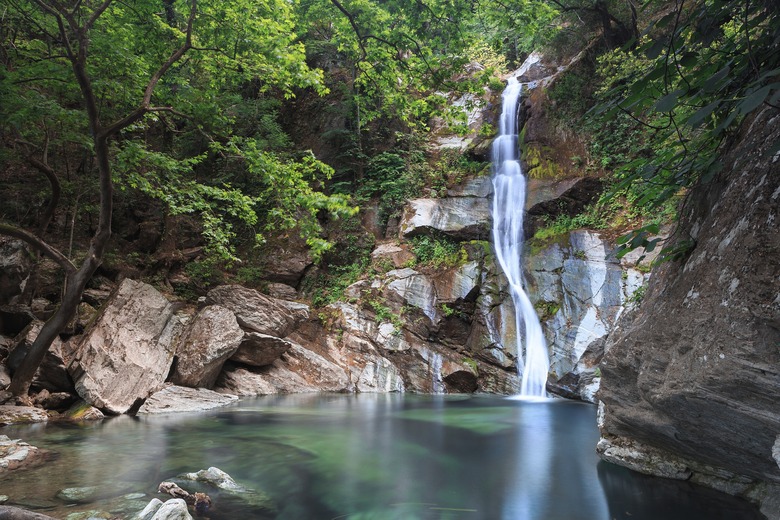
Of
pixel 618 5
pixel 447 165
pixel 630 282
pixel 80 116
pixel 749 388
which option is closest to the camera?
pixel 749 388

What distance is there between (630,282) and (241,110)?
603 inches

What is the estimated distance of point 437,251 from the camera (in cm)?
1589

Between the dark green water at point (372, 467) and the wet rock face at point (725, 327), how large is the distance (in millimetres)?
1078

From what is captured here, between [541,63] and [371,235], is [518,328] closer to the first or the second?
[371,235]

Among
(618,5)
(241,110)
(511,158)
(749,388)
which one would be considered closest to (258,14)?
(749,388)

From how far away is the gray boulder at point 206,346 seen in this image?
1084 cm

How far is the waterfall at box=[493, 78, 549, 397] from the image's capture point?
41.8 ft

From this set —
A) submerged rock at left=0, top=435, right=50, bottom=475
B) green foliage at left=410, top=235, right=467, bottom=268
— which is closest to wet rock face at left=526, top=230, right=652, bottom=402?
green foliage at left=410, top=235, right=467, bottom=268

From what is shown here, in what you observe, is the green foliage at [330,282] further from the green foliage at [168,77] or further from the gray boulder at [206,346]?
the green foliage at [168,77]

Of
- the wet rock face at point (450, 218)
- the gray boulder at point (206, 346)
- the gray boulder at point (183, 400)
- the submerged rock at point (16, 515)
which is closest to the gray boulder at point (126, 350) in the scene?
the gray boulder at point (183, 400)

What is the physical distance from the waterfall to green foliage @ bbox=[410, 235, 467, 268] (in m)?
1.39

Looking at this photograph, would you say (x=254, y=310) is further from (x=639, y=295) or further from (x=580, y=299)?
(x=639, y=295)

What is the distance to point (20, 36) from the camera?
30.3ft

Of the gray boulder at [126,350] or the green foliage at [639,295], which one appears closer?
the green foliage at [639,295]
